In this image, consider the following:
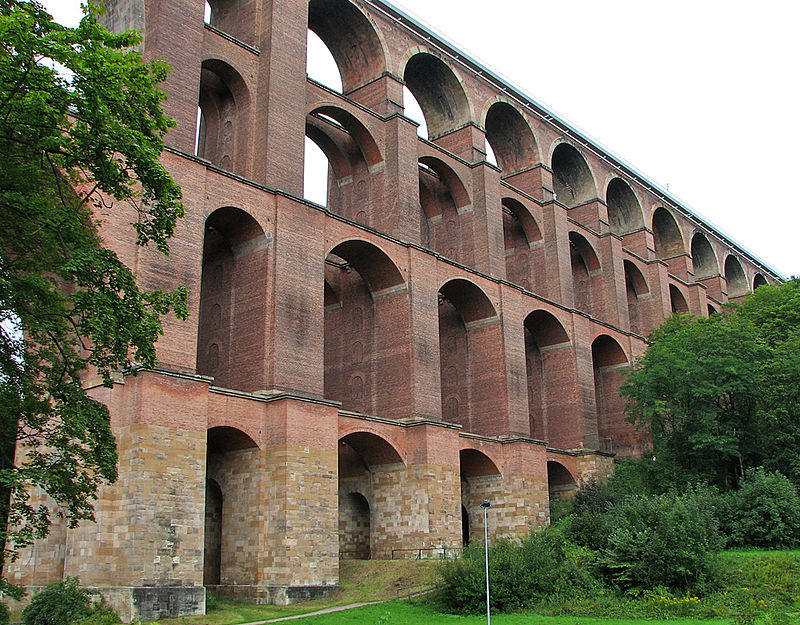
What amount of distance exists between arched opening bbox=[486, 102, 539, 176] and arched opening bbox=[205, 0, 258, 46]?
46.3 feet

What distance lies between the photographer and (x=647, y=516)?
66.9 feet

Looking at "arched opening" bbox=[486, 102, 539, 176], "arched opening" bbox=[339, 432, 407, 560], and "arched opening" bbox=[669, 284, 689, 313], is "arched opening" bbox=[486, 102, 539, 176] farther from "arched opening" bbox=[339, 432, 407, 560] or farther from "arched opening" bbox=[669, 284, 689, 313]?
"arched opening" bbox=[339, 432, 407, 560]

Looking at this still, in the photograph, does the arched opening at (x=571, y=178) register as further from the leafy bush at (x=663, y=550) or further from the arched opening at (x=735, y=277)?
the leafy bush at (x=663, y=550)

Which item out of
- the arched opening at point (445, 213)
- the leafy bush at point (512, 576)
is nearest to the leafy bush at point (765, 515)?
the leafy bush at point (512, 576)

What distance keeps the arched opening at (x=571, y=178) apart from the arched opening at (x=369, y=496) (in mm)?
20493

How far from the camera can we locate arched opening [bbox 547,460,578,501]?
33.1 metres

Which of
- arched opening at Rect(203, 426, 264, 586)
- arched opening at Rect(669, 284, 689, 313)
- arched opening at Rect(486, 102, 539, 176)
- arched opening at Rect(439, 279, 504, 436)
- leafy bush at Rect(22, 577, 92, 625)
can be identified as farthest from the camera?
arched opening at Rect(669, 284, 689, 313)

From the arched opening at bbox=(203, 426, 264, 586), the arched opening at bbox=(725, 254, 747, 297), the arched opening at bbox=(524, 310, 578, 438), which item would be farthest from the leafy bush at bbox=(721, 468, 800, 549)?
the arched opening at bbox=(725, 254, 747, 297)

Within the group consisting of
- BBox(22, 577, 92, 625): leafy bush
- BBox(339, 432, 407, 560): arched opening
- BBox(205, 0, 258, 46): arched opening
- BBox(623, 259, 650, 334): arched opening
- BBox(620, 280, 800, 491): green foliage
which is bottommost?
BBox(22, 577, 92, 625): leafy bush

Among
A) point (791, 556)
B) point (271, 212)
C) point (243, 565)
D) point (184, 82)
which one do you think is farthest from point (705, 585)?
point (184, 82)

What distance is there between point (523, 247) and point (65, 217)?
27704 millimetres

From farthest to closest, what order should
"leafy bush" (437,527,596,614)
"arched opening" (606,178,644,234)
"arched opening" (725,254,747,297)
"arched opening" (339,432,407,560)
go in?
"arched opening" (725,254,747,297) < "arched opening" (606,178,644,234) < "arched opening" (339,432,407,560) < "leafy bush" (437,527,596,614)

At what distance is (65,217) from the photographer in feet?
39.3

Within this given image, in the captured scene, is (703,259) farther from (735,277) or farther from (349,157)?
(349,157)
